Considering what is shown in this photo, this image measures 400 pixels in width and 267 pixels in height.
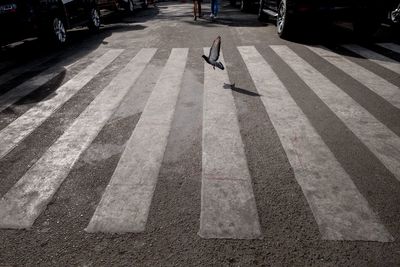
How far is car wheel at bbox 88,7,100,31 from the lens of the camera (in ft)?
38.1

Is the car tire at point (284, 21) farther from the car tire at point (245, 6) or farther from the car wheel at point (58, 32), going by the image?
the car tire at point (245, 6)

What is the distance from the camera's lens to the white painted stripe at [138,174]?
262 centimetres

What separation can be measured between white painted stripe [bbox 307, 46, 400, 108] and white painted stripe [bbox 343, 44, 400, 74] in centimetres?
55

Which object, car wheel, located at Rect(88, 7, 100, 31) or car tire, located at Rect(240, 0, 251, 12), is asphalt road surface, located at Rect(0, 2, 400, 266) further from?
car tire, located at Rect(240, 0, 251, 12)

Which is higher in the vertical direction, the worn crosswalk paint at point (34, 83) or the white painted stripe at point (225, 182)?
the worn crosswalk paint at point (34, 83)

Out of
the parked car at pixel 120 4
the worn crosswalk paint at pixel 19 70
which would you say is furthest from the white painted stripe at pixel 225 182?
the parked car at pixel 120 4

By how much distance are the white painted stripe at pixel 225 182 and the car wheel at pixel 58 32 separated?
6.61m

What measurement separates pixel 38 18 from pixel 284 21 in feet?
21.6

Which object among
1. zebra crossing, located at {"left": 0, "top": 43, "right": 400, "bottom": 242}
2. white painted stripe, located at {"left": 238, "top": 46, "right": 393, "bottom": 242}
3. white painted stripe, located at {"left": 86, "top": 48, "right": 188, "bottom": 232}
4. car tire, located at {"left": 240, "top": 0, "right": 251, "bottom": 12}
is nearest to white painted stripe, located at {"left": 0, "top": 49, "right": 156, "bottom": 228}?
zebra crossing, located at {"left": 0, "top": 43, "right": 400, "bottom": 242}

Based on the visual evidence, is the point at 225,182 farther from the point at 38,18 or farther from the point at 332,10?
the point at 38,18

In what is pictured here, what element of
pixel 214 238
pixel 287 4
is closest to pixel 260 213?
pixel 214 238

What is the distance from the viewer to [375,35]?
9.05 meters

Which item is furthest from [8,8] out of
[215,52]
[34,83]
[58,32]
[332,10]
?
[332,10]

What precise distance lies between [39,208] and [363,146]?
3.39 metres
